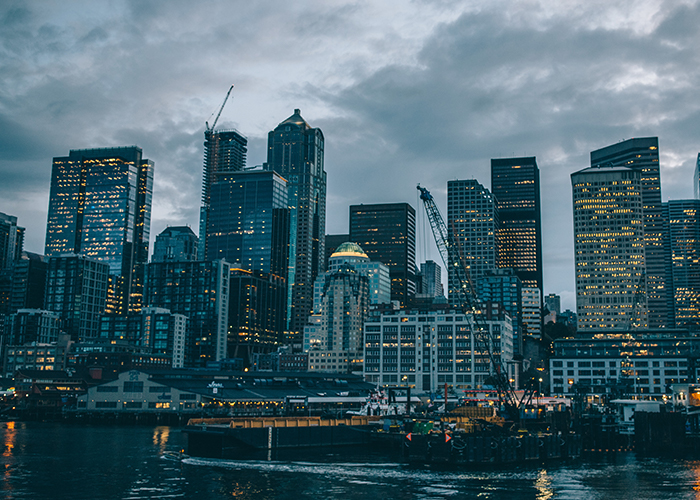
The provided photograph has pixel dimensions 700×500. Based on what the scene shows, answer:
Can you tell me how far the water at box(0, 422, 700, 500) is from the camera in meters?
77.8

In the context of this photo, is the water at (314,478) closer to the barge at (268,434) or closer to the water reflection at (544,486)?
the water reflection at (544,486)

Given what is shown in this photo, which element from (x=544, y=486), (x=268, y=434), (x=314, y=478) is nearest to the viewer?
(x=544, y=486)

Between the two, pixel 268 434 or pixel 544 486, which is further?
pixel 268 434

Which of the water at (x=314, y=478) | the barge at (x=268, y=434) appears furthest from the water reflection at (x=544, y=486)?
the barge at (x=268, y=434)

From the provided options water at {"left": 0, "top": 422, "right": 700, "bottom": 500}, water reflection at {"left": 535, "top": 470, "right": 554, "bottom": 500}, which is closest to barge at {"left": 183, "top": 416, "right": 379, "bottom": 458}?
water at {"left": 0, "top": 422, "right": 700, "bottom": 500}

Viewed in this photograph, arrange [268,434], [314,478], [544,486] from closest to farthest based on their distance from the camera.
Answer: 1. [544,486]
2. [314,478]
3. [268,434]

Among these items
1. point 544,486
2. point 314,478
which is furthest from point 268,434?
point 544,486

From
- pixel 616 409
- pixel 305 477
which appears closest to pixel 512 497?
pixel 305 477

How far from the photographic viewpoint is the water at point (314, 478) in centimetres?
7781

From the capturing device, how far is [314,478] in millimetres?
88062

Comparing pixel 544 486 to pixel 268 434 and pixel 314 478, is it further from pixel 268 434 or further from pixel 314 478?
pixel 268 434

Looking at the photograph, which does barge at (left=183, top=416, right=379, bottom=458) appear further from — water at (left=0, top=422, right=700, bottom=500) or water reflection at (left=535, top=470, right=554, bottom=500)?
water reflection at (left=535, top=470, right=554, bottom=500)

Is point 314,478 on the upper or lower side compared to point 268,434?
lower

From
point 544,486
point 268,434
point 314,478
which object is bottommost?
point 544,486
